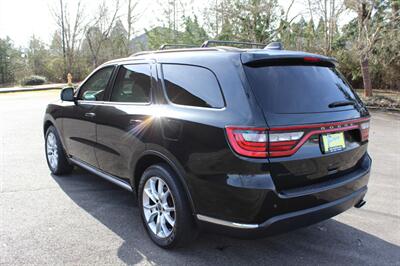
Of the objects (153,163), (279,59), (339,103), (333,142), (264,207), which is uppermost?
(279,59)

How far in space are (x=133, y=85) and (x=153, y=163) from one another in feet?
3.06

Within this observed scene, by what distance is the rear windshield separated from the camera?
2.65 metres

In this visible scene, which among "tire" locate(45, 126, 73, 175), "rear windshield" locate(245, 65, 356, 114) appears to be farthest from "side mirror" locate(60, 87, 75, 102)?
"rear windshield" locate(245, 65, 356, 114)

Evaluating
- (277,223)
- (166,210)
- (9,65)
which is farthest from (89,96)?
(9,65)

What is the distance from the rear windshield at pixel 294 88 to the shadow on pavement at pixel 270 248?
1311mm

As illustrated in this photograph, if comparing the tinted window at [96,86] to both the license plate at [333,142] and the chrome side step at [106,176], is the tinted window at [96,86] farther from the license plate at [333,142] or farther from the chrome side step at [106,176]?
the license plate at [333,142]

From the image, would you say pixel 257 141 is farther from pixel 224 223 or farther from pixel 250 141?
pixel 224 223

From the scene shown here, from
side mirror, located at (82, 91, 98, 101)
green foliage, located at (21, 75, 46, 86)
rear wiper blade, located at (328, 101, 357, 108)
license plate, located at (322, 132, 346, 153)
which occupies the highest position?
green foliage, located at (21, 75, 46, 86)

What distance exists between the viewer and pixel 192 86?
3035 millimetres

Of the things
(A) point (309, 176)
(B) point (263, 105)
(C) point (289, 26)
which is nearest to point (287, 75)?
(B) point (263, 105)

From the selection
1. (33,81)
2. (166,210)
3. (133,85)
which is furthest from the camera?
(33,81)

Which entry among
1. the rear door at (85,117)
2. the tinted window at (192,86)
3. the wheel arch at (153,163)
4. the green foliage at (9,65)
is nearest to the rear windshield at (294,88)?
the tinted window at (192,86)

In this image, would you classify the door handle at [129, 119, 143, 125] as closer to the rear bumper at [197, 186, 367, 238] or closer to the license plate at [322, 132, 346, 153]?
the rear bumper at [197, 186, 367, 238]

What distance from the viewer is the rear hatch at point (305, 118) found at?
8.41 ft
